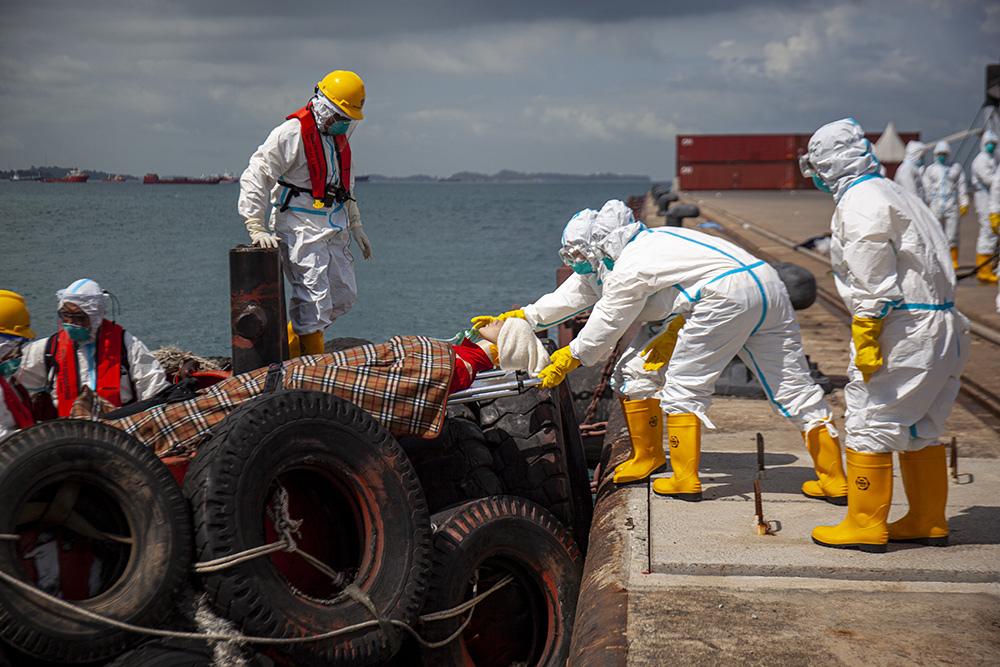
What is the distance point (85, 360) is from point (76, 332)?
0.50ft

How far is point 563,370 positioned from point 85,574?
Answer: 7.62ft

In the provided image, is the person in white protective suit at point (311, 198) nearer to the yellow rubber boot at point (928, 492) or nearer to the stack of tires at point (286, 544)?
the stack of tires at point (286, 544)

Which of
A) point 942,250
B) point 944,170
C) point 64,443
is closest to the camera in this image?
point 64,443

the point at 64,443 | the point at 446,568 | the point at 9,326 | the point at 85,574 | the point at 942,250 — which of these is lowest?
the point at 446,568

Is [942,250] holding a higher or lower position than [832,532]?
higher

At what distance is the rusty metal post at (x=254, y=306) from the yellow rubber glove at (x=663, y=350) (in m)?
2.06

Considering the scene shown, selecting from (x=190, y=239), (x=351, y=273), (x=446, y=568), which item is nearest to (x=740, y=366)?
(x=351, y=273)

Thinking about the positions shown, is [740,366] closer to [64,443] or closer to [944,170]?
[64,443]

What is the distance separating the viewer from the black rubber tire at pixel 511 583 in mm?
3941

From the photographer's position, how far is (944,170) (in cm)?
1439

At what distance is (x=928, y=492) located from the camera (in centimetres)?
378

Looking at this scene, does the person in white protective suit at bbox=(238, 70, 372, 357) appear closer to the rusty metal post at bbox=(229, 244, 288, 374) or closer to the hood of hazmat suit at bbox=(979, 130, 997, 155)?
the rusty metal post at bbox=(229, 244, 288, 374)

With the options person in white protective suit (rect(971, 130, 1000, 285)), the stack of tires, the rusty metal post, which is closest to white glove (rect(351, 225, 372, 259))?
the rusty metal post

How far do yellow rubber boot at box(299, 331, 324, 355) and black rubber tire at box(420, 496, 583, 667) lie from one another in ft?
6.63
